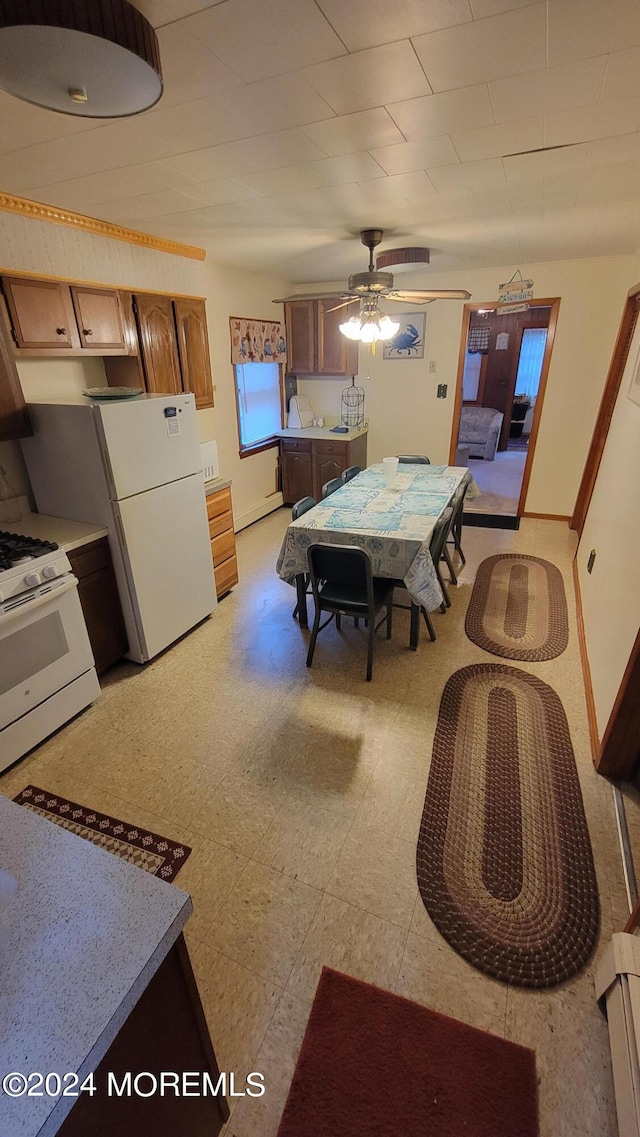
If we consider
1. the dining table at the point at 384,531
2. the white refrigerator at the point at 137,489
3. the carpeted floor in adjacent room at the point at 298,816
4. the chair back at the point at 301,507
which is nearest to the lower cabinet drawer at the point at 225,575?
the carpeted floor in adjacent room at the point at 298,816

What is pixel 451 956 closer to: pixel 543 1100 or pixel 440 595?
pixel 543 1100

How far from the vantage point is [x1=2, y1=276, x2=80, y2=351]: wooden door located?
2.29 m

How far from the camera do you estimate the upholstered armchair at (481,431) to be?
7.21 meters

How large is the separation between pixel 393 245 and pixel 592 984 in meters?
4.04

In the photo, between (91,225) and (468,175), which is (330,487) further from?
(91,225)

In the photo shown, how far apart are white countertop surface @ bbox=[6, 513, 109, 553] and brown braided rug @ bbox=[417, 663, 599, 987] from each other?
2029mm

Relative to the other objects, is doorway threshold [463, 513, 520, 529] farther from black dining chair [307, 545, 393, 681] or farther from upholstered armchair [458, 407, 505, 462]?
upholstered armchair [458, 407, 505, 462]

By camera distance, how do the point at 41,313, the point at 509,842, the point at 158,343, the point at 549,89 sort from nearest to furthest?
1. the point at 549,89
2. the point at 509,842
3. the point at 41,313
4. the point at 158,343

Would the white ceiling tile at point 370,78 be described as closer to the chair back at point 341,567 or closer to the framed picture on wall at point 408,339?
the chair back at point 341,567

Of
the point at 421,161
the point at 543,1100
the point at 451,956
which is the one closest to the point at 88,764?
the point at 451,956

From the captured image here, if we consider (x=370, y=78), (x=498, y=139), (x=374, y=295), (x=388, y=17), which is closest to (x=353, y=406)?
(x=374, y=295)

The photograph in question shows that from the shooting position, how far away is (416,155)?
1.82 meters

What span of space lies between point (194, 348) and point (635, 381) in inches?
120

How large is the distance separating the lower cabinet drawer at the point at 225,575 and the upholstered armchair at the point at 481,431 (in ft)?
16.8
